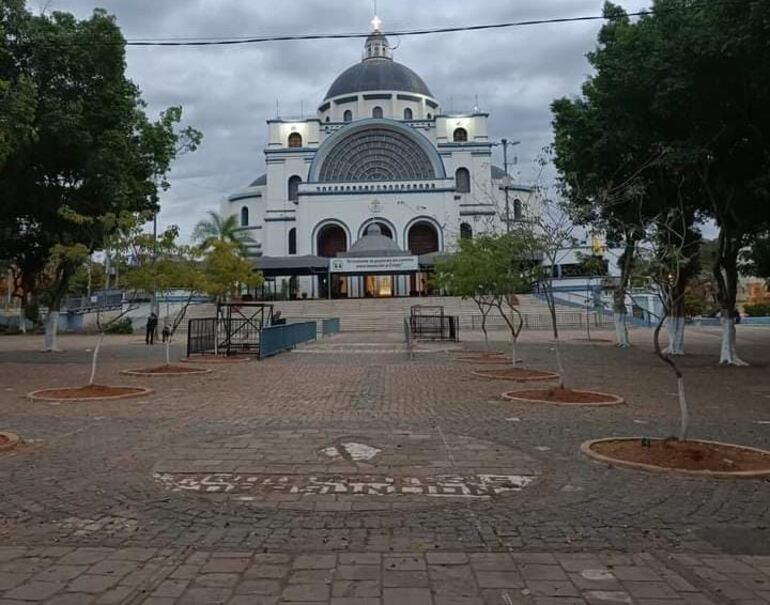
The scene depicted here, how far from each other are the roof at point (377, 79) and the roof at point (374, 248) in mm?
24577

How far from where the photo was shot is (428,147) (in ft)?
225

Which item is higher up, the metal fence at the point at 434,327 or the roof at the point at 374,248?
the roof at the point at 374,248

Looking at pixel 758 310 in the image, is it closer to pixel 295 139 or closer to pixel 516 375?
pixel 516 375

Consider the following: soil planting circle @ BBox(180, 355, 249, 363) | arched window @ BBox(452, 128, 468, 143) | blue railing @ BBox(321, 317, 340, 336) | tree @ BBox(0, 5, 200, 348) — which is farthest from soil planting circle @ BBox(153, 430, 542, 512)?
arched window @ BBox(452, 128, 468, 143)

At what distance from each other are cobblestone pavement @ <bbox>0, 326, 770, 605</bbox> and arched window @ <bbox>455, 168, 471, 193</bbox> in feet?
221

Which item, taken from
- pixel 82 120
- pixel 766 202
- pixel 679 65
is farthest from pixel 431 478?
pixel 766 202

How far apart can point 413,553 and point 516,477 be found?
6.99 feet

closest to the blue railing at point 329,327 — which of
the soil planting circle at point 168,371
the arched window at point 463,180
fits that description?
the soil planting circle at point 168,371

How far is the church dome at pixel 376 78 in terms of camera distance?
7888 cm

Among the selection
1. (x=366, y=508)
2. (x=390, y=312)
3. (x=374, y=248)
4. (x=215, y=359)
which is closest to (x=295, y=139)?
(x=374, y=248)

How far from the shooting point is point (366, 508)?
4988mm

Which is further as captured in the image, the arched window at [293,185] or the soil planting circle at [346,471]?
the arched window at [293,185]

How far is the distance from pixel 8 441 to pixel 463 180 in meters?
72.4

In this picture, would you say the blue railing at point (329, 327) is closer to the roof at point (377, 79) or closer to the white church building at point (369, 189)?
the white church building at point (369, 189)
